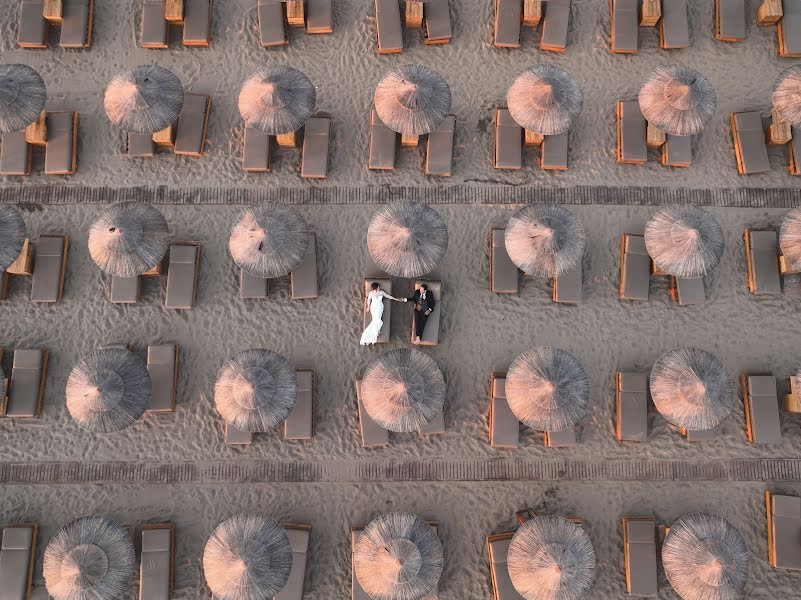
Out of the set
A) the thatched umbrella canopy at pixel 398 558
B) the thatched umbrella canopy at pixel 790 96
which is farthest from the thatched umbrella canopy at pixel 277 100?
the thatched umbrella canopy at pixel 790 96

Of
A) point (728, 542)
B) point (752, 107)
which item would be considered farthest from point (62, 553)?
point (752, 107)

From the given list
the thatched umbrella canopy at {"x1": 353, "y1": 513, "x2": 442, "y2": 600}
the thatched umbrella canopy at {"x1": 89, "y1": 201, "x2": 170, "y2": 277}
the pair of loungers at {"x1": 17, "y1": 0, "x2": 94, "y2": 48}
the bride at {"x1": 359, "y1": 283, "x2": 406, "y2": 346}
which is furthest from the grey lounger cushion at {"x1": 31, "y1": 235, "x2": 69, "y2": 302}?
the thatched umbrella canopy at {"x1": 353, "y1": 513, "x2": 442, "y2": 600}

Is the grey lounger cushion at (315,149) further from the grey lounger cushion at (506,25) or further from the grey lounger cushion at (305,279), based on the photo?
the grey lounger cushion at (506,25)

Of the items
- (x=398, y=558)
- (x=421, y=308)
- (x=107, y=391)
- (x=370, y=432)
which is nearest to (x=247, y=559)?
(x=398, y=558)

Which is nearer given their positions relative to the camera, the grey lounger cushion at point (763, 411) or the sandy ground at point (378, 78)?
the grey lounger cushion at point (763, 411)

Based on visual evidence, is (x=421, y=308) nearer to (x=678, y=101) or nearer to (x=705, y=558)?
Answer: (x=678, y=101)

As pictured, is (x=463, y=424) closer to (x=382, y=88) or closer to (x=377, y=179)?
(x=377, y=179)

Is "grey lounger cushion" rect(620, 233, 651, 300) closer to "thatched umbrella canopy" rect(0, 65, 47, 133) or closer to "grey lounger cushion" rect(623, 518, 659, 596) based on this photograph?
"grey lounger cushion" rect(623, 518, 659, 596)
